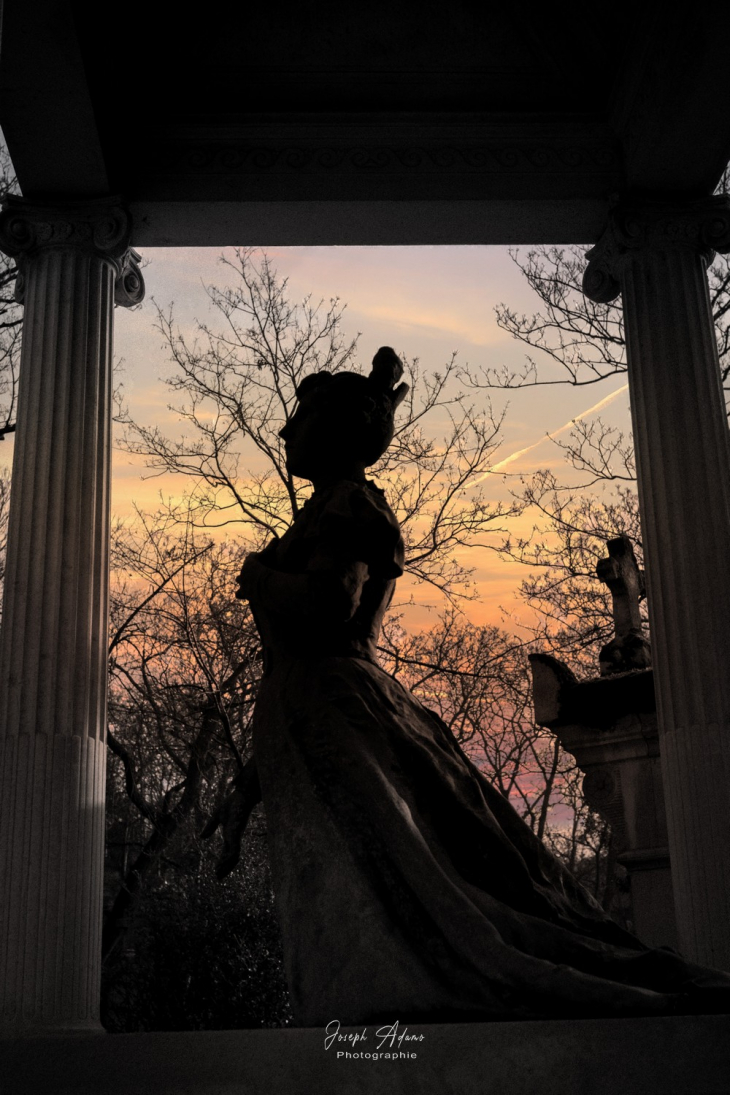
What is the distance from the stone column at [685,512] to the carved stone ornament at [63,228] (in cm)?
311

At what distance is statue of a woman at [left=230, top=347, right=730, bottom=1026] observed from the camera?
304 cm

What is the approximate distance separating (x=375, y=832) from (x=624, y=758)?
4.28 meters

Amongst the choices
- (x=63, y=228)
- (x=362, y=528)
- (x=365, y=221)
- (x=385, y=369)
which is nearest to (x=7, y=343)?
(x=63, y=228)

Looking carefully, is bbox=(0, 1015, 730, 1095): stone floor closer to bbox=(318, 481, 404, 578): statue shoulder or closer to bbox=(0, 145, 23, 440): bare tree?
bbox=(318, 481, 404, 578): statue shoulder

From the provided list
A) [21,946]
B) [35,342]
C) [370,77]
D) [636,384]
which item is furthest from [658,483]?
[21,946]

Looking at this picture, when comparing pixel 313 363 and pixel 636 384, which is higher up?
pixel 313 363

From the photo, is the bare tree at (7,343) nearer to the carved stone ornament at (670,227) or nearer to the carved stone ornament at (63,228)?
the carved stone ornament at (63,228)

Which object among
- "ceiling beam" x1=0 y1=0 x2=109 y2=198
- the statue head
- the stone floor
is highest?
"ceiling beam" x1=0 y1=0 x2=109 y2=198

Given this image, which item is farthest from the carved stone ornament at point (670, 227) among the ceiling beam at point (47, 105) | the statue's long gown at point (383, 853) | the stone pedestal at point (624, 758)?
the statue's long gown at point (383, 853)

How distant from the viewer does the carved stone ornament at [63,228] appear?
23.5 feet

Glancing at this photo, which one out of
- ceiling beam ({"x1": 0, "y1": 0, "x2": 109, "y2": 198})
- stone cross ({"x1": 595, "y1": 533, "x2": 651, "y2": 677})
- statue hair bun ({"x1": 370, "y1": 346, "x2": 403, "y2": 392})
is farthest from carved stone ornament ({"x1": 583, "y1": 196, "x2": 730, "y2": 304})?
statue hair bun ({"x1": 370, "y1": 346, "x2": 403, "y2": 392})

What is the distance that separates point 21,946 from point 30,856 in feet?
1.43

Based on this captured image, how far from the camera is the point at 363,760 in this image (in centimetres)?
351

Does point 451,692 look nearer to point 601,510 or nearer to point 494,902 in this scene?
point 601,510
